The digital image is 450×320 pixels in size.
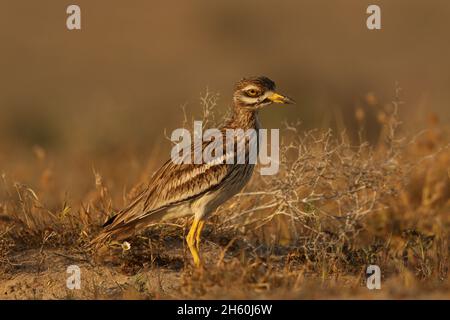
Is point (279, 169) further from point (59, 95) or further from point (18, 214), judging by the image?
point (59, 95)

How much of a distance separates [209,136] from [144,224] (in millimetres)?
866

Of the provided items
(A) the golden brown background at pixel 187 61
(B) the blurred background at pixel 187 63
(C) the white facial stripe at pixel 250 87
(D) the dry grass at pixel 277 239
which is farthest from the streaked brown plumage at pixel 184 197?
(A) the golden brown background at pixel 187 61

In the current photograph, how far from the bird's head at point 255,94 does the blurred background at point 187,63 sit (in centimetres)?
597

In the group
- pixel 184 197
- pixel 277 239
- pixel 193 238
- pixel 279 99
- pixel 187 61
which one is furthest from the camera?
pixel 187 61

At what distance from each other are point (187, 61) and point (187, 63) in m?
0.17

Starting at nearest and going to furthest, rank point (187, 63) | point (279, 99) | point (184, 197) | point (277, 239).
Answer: point (184, 197) < point (279, 99) < point (277, 239) < point (187, 63)

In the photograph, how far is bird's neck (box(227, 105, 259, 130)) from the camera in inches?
305

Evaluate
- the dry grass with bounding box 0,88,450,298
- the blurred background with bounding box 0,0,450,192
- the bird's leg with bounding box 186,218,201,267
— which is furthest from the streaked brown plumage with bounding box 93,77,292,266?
the blurred background with bounding box 0,0,450,192

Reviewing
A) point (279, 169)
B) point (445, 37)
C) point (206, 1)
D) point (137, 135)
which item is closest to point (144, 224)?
point (279, 169)

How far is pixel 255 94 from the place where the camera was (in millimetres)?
7793

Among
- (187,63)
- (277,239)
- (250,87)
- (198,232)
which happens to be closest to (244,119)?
(250,87)

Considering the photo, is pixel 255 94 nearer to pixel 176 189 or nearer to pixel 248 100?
pixel 248 100

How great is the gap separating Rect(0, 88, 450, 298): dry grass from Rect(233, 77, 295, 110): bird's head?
31 cm

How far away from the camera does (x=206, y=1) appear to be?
85.1 feet
